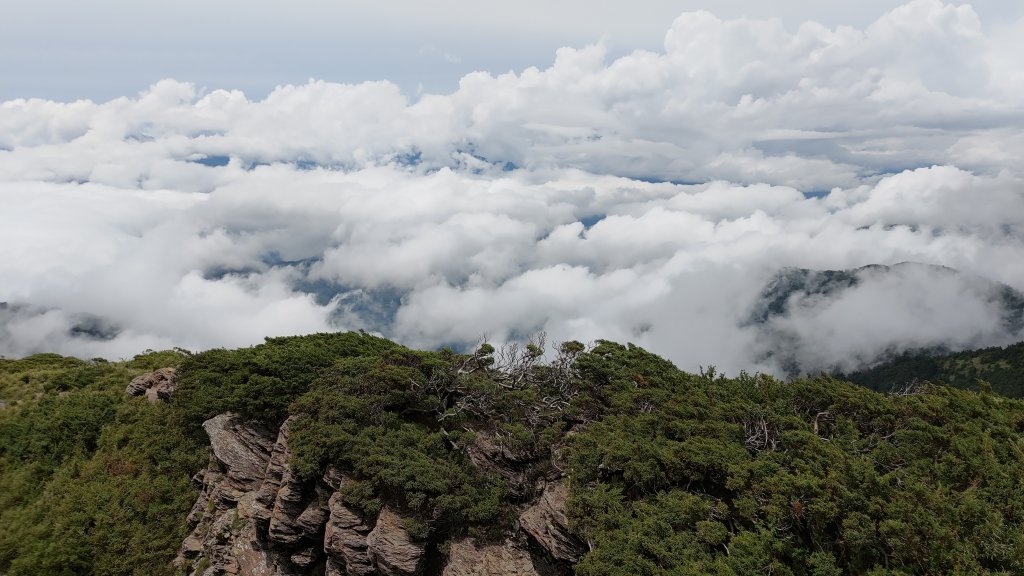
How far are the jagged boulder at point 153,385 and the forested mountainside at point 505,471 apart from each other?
1.08 ft

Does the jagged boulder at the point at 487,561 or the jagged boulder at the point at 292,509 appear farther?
the jagged boulder at the point at 292,509

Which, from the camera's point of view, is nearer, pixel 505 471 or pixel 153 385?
pixel 505 471

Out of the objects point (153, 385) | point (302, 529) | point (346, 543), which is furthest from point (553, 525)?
point (153, 385)

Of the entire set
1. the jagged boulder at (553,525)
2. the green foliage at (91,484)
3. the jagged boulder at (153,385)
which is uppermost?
the jagged boulder at (553,525)

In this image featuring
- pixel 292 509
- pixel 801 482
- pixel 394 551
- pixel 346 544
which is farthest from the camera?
pixel 292 509

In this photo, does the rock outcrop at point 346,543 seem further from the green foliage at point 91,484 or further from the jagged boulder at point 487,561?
the green foliage at point 91,484

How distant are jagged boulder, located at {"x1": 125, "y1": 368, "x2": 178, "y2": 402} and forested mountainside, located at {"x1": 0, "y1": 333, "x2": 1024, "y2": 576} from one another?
0.33 m

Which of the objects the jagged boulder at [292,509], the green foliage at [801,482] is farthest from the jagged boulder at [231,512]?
the green foliage at [801,482]

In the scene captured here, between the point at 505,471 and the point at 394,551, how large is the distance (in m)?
7.73

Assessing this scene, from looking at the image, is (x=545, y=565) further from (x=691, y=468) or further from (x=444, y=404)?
(x=444, y=404)

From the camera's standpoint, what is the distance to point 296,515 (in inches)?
1130

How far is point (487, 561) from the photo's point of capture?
24.6m

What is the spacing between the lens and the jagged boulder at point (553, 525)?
23.6 metres

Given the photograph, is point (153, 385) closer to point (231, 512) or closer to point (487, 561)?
point (231, 512)
